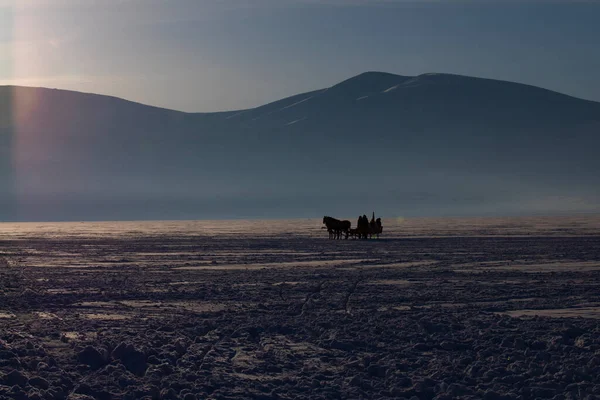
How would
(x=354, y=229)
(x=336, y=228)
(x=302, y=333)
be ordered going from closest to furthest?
(x=302, y=333)
(x=354, y=229)
(x=336, y=228)

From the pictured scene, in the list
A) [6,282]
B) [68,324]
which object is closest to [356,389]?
[68,324]

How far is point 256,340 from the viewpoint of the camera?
514 inches

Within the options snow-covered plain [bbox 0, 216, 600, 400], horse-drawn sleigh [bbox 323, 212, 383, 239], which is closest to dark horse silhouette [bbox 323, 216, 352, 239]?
horse-drawn sleigh [bbox 323, 212, 383, 239]

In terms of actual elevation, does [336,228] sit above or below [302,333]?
above

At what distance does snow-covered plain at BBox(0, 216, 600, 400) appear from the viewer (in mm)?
10406

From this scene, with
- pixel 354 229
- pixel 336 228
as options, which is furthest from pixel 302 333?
pixel 336 228

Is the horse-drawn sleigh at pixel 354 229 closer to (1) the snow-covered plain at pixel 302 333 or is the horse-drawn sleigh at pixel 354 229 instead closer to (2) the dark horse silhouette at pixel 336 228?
(2) the dark horse silhouette at pixel 336 228

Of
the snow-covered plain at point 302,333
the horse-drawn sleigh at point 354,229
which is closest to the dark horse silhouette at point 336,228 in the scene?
the horse-drawn sleigh at point 354,229

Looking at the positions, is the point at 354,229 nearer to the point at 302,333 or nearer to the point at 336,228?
the point at 336,228

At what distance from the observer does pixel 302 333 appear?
44.2 feet

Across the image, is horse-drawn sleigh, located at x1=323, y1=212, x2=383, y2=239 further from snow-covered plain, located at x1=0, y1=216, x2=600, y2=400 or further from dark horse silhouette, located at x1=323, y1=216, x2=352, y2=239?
snow-covered plain, located at x1=0, y1=216, x2=600, y2=400

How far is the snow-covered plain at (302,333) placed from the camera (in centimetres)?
1041

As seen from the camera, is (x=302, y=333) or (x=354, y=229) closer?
(x=302, y=333)

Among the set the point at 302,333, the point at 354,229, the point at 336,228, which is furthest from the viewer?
the point at 336,228
